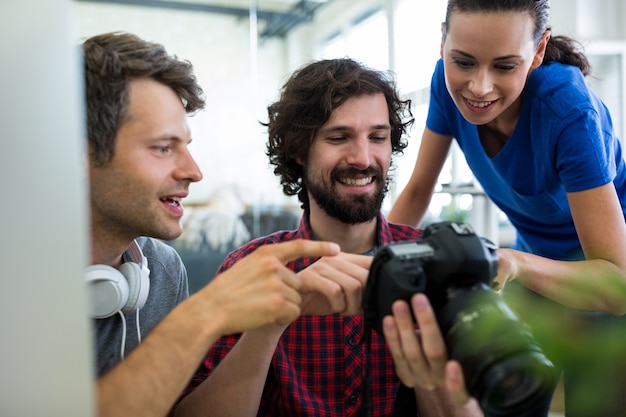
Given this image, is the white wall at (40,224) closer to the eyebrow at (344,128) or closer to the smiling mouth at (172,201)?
the smiling mouth at (172,201)

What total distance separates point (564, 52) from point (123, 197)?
90 cm

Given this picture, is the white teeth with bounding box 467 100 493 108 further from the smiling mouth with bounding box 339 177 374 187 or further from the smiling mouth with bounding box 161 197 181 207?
the smiling mouth with bounding box 161 197 181 207

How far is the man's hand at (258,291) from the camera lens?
2.43 feet

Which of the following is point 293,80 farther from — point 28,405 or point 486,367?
point 28,405

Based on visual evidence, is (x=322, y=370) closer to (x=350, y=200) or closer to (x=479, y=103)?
Result: (x=350, y=200)

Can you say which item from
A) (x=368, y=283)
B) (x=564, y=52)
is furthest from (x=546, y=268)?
(x=564, y=52)

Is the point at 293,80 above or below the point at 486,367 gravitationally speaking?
above

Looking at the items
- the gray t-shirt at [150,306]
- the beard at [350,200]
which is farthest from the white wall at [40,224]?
the beard at [350,200]

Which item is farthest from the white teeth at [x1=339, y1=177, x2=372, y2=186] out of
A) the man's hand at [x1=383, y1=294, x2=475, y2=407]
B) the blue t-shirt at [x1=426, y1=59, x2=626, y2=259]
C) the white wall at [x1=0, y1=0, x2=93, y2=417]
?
the white wall at [x1=0, y1=0, x2=93, y2=417]

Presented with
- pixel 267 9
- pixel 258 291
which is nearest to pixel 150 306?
pixel 258 291

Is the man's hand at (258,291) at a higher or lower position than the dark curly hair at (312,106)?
lower

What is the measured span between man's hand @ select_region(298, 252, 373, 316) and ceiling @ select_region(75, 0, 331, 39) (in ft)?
16.2

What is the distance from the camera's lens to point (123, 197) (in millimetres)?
1018

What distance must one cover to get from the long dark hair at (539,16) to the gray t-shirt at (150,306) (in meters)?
0.71
